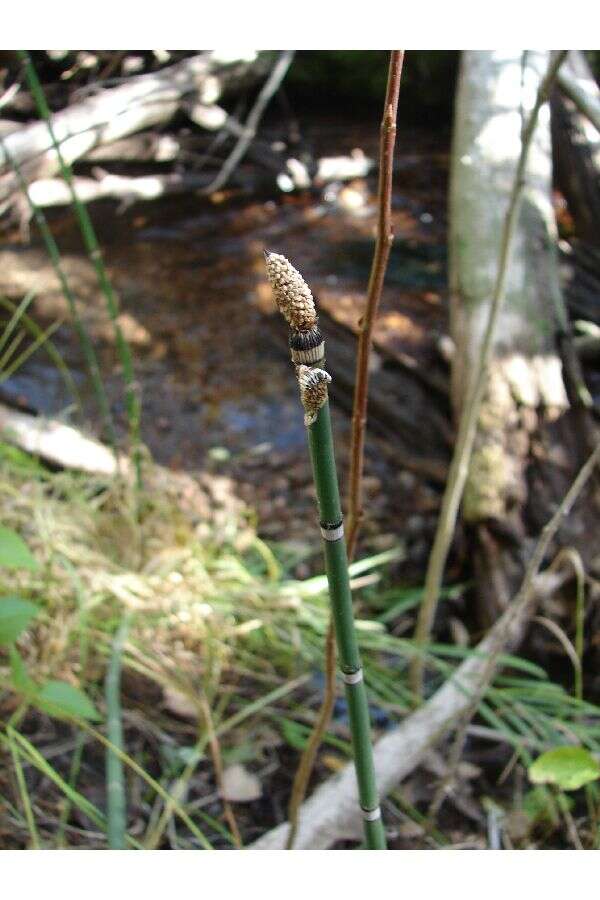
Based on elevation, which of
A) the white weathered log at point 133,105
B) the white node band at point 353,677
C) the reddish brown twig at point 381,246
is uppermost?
the reddish brown twig at point 381,246

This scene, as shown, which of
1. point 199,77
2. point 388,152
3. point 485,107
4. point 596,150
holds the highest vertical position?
point 388,152

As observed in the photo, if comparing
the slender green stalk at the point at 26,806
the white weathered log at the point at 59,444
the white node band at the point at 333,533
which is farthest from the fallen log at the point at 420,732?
the white weathered log at the point at 59,444

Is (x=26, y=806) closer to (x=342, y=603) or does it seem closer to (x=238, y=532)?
(x=342, y=603)

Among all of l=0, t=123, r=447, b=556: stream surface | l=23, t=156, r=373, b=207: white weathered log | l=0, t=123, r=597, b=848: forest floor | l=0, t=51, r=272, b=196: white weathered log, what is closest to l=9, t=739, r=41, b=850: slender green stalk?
l=0, t=123, r=597, b=848: forest floor

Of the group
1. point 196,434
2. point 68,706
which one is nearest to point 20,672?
point 68,706

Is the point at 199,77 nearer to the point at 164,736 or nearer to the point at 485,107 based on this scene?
the point at 485,107

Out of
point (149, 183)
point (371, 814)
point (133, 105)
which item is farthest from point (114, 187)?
point (371, 814)

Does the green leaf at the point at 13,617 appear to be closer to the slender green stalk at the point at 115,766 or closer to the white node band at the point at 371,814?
the slender green stalk at the point at 115,766
